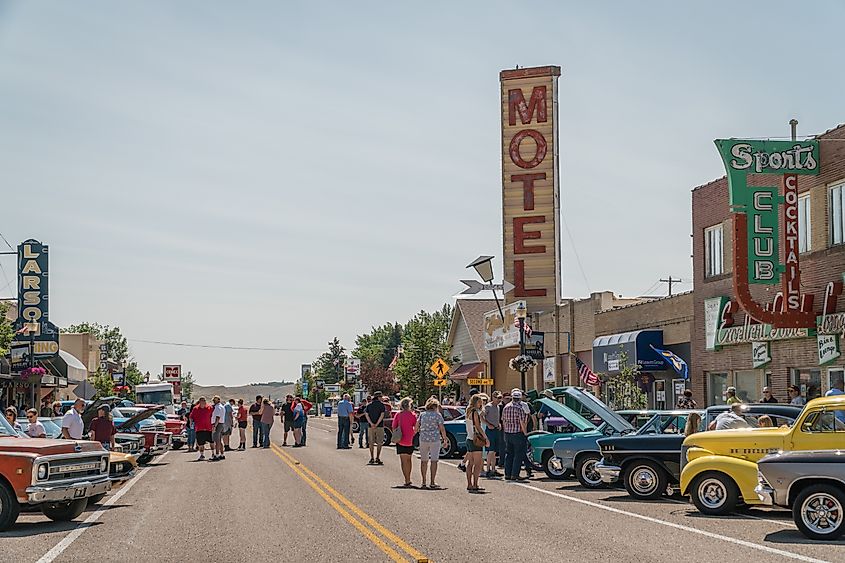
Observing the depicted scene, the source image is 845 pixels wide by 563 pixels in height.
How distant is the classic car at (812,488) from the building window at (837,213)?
1372cm

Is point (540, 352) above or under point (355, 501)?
above

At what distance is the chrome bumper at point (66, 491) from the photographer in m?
14.3

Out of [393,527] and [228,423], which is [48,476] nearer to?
[393,527]

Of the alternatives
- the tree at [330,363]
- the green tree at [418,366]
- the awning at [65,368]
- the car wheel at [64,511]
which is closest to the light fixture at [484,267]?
the car wheel at [64,511]

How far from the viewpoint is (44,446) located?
15.1 m

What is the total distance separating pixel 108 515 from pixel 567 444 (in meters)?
9.10

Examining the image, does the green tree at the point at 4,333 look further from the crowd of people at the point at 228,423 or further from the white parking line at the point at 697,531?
the white parking line at the point at 697,531

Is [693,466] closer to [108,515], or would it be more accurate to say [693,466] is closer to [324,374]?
[108,515]

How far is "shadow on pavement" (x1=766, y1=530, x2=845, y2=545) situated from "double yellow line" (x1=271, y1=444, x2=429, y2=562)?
4.39m

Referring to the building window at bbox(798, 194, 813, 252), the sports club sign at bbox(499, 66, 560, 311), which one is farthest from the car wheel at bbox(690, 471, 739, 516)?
the sports club sign at bbox(499, 66, 560, 311)

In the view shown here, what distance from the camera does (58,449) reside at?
597 inches

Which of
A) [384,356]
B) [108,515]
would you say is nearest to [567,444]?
[108,515]

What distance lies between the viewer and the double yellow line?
12.1 m

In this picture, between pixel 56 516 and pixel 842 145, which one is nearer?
pixel 56 516
